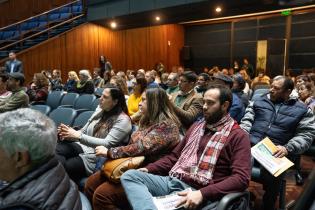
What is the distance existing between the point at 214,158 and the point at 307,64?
10359 millimetres

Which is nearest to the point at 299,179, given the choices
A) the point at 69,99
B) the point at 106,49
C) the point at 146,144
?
the point at 146,144

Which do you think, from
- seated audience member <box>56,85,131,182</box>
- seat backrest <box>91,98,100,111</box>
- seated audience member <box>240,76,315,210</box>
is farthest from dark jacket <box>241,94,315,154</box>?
seat backrest <box>91,98,100,111</box>

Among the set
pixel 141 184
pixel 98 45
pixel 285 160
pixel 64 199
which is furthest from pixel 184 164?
pixel 98 45

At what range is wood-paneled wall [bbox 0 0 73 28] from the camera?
12.0 meters

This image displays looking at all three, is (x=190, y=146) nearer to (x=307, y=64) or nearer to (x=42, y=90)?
(x=42, y=90)

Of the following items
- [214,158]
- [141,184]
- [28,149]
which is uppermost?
[28,149]

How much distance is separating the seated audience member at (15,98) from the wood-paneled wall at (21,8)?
30.9 ft

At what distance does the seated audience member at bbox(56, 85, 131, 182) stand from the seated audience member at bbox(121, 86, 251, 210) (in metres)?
0.52

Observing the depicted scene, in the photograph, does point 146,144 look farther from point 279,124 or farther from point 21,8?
point 21,8

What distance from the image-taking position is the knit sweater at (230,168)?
1.75 meters

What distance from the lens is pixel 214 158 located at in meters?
1.90

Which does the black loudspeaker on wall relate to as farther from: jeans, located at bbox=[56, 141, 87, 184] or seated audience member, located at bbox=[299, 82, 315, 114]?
jeans, located at bbox=[56, 141, 87, 184]

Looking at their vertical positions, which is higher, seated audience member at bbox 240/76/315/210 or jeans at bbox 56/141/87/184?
seated audience member at bbox 240/76/315/210

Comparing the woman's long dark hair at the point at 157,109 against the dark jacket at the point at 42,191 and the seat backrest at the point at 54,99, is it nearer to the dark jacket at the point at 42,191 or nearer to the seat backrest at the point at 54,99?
the dark jacket at the point at 42,191
